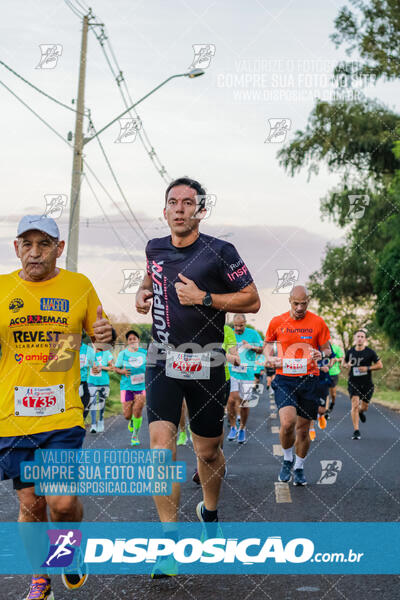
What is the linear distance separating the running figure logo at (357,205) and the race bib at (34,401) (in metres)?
27.7

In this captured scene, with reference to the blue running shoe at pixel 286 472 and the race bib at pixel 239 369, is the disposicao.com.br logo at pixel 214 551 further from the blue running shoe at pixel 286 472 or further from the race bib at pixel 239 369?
the race bib at pixel 239 369

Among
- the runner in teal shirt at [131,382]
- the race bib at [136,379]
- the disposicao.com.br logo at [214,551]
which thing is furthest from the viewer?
the race bib at [136,379]

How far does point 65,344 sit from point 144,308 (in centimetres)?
94

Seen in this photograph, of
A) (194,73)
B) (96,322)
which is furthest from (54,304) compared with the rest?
(194,73)

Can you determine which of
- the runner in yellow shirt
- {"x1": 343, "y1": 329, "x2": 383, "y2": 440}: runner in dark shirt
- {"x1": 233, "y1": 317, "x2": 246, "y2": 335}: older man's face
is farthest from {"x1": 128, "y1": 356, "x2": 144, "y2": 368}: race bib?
the runner in yellow shirt

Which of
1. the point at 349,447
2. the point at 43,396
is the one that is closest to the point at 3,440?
the point at 43,396

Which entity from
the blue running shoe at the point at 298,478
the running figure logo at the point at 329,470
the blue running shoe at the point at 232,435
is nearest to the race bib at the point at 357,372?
the blue running shoe at the point at 232,435

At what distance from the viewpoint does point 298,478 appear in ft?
28.3

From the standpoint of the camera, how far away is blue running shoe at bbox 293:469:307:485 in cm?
860

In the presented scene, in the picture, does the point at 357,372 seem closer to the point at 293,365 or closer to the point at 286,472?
the point at 293,365

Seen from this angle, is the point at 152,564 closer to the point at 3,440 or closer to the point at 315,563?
the point at 315,563

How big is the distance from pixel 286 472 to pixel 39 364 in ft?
16.3

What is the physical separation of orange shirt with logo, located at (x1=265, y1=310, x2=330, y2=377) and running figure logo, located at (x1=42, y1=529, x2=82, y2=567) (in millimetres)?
4738

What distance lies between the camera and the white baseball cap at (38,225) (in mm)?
4508
